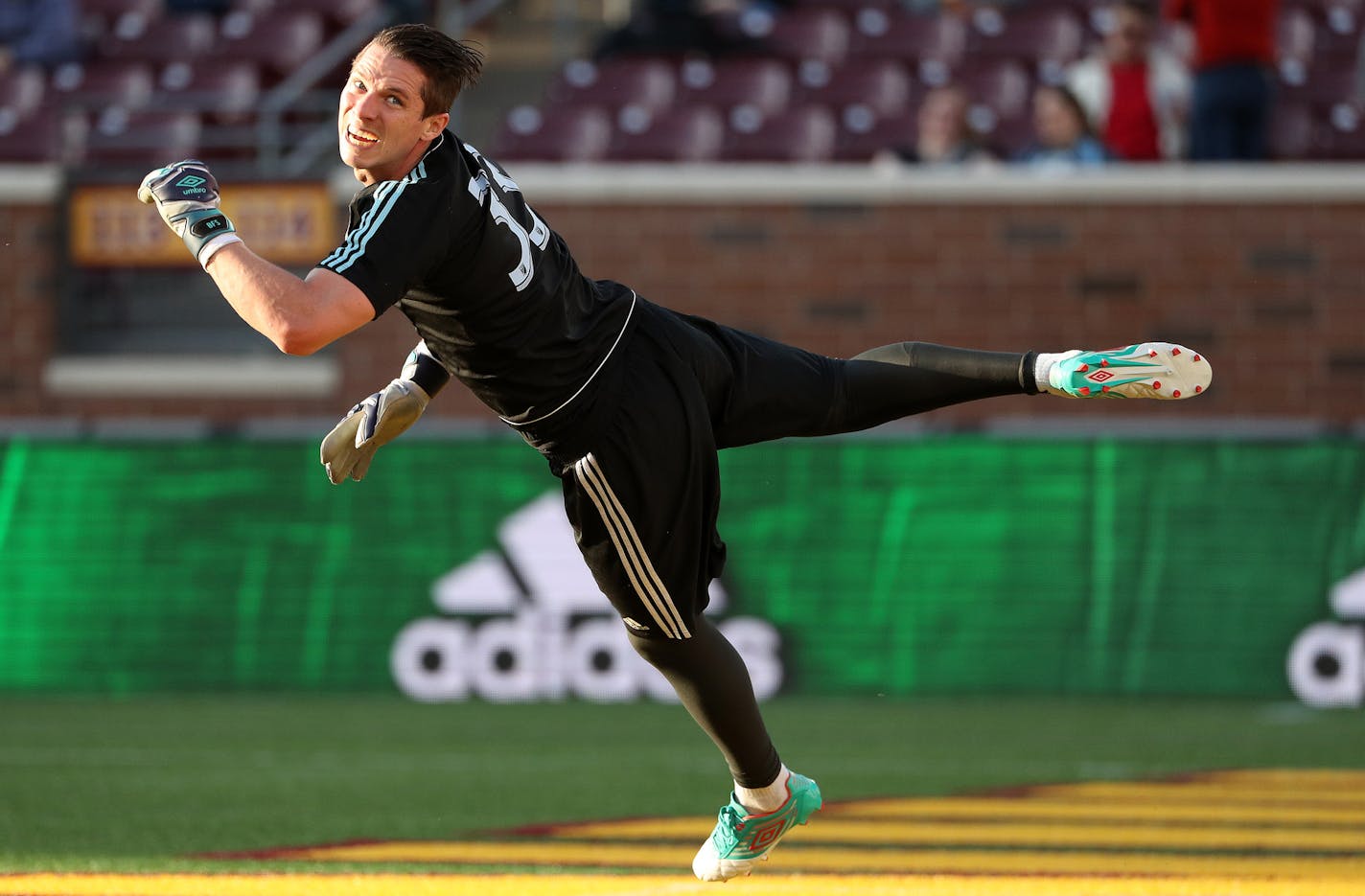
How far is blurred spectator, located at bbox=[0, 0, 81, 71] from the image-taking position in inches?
679

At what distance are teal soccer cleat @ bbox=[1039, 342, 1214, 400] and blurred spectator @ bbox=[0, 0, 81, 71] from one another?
13.3m

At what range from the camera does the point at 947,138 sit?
13859 mm

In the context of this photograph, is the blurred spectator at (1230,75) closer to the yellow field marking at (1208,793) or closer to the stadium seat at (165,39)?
the yellow field marking at (1208,793)

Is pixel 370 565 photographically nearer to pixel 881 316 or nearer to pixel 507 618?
pixel 507 618

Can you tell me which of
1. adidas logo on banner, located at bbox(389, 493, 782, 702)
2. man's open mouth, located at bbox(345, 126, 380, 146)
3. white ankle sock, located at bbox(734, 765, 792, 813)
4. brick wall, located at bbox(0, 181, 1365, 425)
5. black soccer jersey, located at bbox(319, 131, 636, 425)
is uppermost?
man's open mouth, located at bbox(345, 126, 380, 146)

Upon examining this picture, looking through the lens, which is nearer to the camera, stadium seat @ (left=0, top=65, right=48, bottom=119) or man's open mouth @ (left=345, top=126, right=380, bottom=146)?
man's open mouth @ (left=345, top=126, right=380, bottom=146)

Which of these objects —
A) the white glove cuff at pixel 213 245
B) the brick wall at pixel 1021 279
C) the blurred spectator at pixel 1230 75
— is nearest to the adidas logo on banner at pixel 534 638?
the brick wall at pixel 1021 279

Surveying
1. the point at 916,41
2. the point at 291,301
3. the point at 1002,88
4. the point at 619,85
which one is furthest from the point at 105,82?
the point at 291,301

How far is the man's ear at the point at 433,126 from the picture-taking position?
5.15 metres

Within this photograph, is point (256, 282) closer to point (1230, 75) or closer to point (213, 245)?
point (213, 245)

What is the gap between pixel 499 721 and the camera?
1070 centimetres

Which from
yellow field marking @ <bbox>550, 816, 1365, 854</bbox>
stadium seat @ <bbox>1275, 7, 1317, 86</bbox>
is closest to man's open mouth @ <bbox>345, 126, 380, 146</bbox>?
yellow field marking @ <bbox>550, 816, 1365, 854</bbox>

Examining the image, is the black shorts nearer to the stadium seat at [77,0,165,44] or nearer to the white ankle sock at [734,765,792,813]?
the white ankle sock at [734,765,792,813]

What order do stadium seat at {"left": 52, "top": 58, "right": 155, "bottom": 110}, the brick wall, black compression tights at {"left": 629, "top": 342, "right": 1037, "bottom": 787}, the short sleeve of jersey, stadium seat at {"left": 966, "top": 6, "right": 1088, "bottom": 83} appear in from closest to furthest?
the short sleeve of jersey
black compression tights at {"left": 629, "top": 342, "right": 1037, "bottom": 787}
the brick wall
stadium seat at {"left": 966, "top": 6, "right": 1088, "bottom": 83}
stadium seat at {"left": 52, "top": 58, "right": 155, "bottom": 110}
